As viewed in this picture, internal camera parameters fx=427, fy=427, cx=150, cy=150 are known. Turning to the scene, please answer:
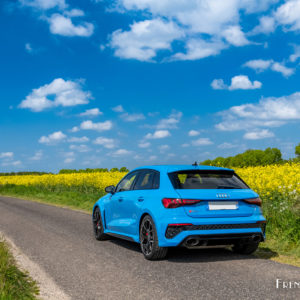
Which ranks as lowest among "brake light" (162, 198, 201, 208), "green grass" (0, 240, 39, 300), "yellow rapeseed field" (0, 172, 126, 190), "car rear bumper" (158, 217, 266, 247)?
"green grass" (0, 240, 39, 300)

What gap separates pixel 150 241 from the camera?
7.25 meters

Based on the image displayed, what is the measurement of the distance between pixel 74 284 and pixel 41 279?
593 mm

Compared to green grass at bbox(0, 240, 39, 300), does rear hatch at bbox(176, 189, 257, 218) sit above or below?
above

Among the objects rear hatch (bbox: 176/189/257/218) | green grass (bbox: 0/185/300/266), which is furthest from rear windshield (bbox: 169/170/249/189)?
green grass (bbox: 0/185/300/266)

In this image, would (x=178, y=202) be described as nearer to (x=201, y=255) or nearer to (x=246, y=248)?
(x=201, y=255)

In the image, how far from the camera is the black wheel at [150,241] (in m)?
7.04

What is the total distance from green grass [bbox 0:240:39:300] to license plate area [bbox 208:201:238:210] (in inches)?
115

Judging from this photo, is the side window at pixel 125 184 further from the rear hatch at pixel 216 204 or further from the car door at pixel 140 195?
the rear hatch at pixel 216 204

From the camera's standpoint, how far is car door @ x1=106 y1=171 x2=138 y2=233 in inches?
329

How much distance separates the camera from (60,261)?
289 inches

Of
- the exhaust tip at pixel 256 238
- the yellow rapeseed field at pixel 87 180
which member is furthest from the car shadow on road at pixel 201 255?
the yellow rapeseed field at pixel 87 180

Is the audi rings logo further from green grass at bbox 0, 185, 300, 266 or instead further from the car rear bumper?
green grass at bbox 0, 185, 300, 266

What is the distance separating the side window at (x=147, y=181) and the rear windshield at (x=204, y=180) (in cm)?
38

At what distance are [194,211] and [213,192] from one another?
0.46m
